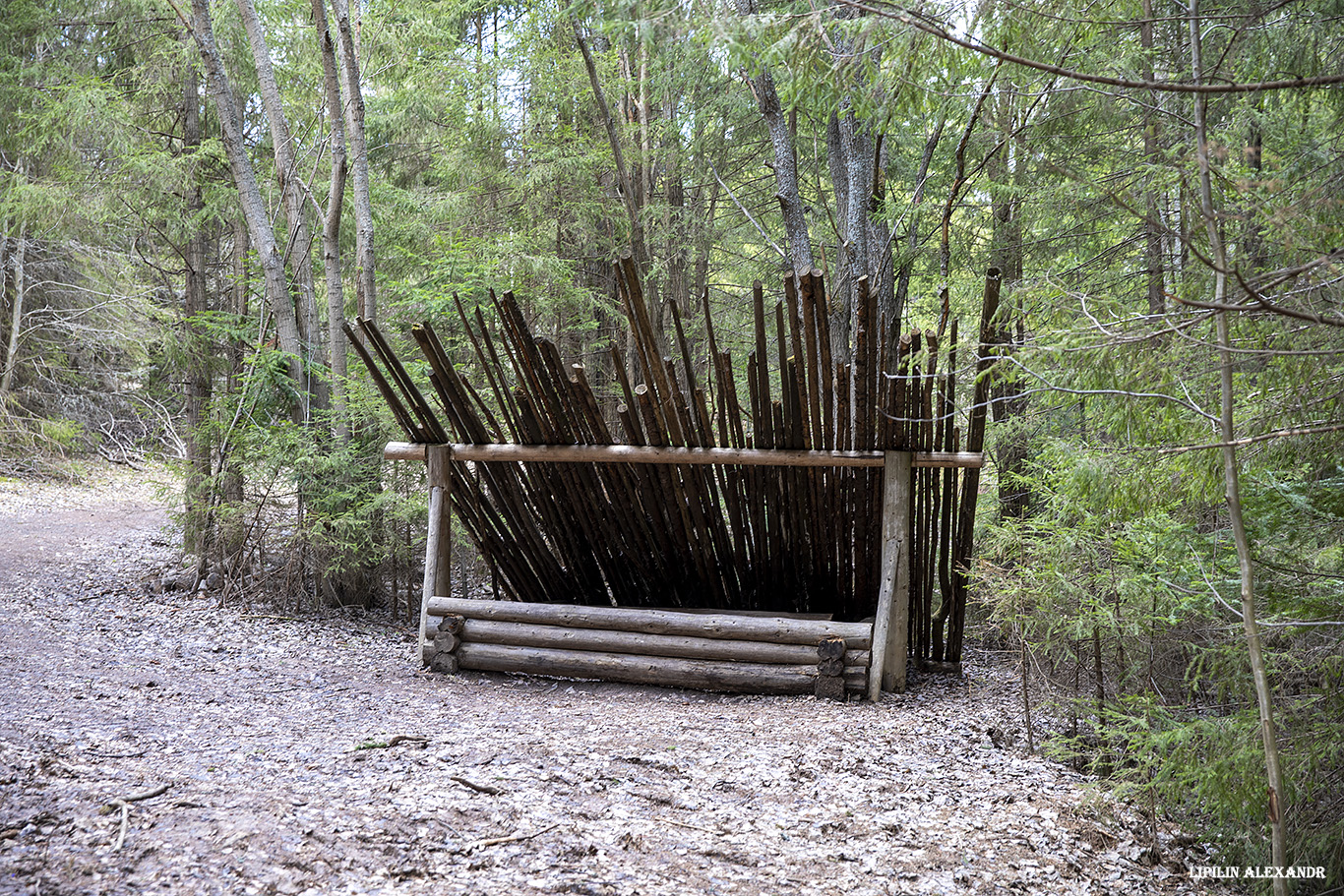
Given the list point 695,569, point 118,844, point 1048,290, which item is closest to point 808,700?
point 695,569

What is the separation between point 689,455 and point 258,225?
19.3ft

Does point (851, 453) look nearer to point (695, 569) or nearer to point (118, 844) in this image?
point (695, 569)

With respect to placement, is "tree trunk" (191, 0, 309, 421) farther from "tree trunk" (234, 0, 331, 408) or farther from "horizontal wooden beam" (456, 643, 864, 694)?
"horizontal wooden beam" (456, 643, 864, 694)

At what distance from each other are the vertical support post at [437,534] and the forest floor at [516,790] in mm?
437

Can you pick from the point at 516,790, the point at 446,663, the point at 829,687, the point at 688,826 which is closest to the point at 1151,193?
the point at 829,687

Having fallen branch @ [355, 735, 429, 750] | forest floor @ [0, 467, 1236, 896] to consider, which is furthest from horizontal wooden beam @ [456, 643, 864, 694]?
fallen branch @ [355, 735, 429, 750]

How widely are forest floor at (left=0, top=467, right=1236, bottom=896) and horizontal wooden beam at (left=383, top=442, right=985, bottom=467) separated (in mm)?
1616

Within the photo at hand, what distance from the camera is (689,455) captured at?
5.79m

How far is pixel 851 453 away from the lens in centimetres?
562

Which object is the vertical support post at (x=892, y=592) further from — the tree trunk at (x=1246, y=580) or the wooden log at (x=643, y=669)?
the tree trunk at (x=1246, y=580)

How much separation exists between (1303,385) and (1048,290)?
0.97 meters

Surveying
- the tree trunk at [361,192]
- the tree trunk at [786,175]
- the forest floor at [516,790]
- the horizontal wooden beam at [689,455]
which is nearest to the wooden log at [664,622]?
the forest floor at [516,790]

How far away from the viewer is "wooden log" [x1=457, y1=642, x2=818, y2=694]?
583 cm

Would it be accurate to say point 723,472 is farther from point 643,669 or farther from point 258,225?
point 258,225
